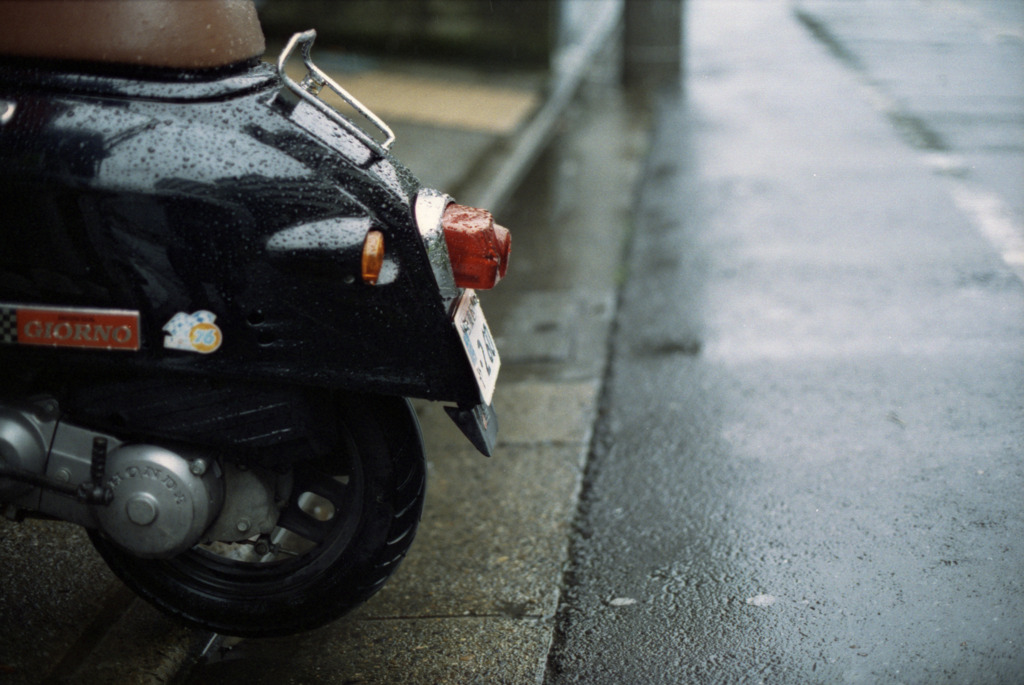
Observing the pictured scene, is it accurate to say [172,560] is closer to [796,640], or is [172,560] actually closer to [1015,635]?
[796,640]

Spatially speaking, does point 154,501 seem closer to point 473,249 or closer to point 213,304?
point 213,304

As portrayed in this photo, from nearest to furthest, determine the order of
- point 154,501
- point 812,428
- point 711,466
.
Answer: point 154,501 < point 711,466 < point 812,428

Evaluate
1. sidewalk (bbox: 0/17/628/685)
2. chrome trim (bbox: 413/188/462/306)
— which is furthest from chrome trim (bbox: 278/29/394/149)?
sidewalk (bbox: 0/17/628/685)

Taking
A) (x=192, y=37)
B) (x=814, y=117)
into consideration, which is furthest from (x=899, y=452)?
(x=814, y=117)

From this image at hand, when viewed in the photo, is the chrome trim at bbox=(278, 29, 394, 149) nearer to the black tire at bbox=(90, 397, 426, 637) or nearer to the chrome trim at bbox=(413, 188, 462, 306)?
the chrome trim at bbox=(413, 188, 462, 306)

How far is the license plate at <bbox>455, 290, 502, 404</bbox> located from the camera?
2.86 m

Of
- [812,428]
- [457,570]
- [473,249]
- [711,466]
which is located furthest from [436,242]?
[812,428]

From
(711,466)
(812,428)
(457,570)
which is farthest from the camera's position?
(812,428)

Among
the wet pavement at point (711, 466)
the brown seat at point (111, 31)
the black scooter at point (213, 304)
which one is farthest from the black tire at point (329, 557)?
the brown seat at point (111, 31)

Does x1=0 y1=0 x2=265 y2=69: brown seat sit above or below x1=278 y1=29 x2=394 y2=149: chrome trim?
above

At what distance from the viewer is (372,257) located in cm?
270

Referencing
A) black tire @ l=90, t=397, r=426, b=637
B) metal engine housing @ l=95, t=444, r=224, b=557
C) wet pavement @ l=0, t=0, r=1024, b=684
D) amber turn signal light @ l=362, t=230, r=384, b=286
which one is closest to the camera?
amber turn signal light @ l=362, t=230, r=384, b=286

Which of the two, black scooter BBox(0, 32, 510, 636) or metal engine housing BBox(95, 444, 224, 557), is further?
metal engine housing BBox(95, 444, 224, 557)

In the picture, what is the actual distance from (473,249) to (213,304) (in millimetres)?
662
